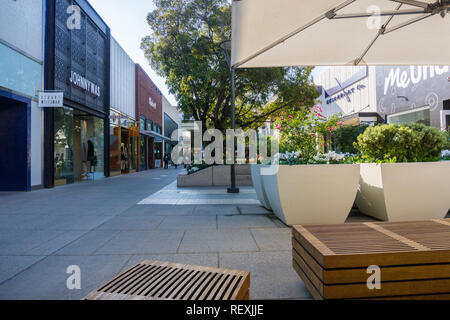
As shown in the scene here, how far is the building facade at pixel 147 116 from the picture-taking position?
890 inches

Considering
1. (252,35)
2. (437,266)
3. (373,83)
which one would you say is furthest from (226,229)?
(373,83)

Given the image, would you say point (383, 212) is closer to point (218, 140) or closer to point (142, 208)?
point (142, 208)

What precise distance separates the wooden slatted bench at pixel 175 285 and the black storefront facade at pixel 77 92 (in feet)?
34.2

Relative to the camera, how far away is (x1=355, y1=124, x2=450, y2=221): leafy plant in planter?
4.11m

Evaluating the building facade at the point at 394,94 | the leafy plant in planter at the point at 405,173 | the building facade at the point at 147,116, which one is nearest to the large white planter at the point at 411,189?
the leafy plant in planter at the point at 405,173

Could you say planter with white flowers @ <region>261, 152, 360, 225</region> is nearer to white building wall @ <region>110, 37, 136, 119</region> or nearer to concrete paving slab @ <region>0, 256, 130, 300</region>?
concrete paving slab @ <region>0, 256, 130, 300</region>

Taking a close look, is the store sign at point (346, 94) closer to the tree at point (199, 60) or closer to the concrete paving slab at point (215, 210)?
the tree at point (199, 60)

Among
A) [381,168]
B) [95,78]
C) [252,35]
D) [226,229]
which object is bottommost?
[226,229]

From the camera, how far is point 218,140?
12.3 meters

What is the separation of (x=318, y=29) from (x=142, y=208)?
5.08 metres

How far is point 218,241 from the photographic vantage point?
360 cm

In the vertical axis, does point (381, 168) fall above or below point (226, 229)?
above

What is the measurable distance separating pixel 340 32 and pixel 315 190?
3.33m

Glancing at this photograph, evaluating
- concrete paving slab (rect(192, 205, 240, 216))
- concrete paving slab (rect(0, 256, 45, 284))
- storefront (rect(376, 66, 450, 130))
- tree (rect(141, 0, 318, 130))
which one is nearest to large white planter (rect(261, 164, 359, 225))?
concrete paving slab (rect(192, 205, 240, 216))
